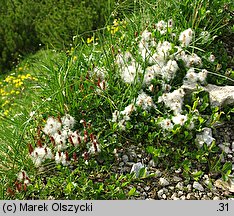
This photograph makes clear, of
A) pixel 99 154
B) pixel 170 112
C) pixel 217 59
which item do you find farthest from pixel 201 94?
pixel 99 154

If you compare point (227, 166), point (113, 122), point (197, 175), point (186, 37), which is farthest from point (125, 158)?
point (186, 37)

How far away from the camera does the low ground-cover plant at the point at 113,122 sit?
3723mm

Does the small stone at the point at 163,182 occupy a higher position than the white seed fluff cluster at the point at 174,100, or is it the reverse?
the white seed fluff cluster at the point at 174,100

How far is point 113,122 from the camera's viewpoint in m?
3.98

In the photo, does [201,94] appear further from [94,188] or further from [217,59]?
[94,188]

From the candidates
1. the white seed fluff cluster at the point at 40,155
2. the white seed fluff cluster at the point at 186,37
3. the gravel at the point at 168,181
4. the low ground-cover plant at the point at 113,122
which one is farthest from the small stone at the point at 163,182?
the white seed fluff cluster at the point at 186,37

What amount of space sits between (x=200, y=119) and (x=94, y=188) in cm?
104

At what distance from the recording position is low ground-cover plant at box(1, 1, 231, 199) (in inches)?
147

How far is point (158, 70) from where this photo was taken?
4.22 metres

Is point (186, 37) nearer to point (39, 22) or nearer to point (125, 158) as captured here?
point (125, 158)

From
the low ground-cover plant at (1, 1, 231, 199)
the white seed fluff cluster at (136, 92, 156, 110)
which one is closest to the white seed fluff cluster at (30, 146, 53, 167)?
the low ground-cover plant at (1, 1, 231, 199)

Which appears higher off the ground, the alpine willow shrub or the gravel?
the alpine willow shrub

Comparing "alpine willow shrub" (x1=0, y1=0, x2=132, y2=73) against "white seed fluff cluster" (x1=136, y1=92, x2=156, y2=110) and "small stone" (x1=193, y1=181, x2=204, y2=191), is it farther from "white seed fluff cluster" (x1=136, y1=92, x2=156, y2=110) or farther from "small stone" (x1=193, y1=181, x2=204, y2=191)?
"small stone" (x1=193, y1=181, x2=204, y2=191)

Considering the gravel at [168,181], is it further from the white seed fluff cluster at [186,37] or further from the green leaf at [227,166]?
the white seed fluff cluster at [186,37]
